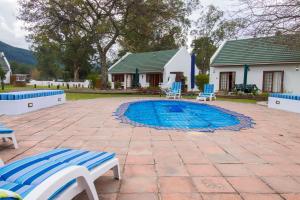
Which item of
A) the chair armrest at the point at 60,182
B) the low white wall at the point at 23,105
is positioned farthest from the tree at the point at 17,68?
the chair armrest at the point at 60,182

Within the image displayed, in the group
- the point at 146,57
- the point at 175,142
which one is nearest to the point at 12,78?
the point at 146,57

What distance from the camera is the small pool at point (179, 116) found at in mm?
9078

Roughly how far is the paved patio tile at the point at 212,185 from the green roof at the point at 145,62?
28.9m

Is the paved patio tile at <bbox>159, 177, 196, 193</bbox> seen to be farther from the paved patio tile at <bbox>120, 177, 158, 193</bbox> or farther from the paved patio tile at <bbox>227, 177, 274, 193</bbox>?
the paved patio tile at <bbox>227, 177, 274, 193</bbox>

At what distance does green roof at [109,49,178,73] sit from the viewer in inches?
1304

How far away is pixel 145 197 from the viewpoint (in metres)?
3.19

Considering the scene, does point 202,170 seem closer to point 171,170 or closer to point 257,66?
point 171,170

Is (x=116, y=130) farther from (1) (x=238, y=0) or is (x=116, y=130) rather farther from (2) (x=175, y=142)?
Answer: (1) (x=238, y=0)

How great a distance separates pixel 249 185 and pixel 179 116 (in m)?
8.74

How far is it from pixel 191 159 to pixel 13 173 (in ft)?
9.81

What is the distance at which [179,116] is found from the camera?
12289mm

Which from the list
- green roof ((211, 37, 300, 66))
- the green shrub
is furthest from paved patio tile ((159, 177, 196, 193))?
the green shrub

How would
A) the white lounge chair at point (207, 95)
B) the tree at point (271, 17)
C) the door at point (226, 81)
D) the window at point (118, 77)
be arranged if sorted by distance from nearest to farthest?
the tree at point (271, 17) → the white lounge chair at point (207, 95) → the door at point (226, 81) → the window at point (118, 77)

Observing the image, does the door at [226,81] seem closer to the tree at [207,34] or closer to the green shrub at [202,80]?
the green shrub at [202,80]
